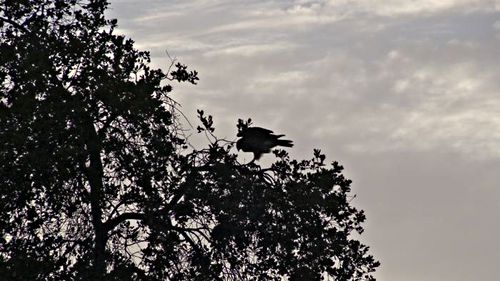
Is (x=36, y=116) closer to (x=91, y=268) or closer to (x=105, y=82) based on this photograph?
(x=105, y=82)

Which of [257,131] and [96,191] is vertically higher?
[257,131]

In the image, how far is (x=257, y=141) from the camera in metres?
18.2

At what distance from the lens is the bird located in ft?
59.4

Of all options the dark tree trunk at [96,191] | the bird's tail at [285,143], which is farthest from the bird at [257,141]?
the dark tree trunk at [96,191]

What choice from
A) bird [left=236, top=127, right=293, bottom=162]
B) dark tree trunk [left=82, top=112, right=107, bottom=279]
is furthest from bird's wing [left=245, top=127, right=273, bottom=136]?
dark tree trunk [left=82, top=112, right=107, bottom=279]

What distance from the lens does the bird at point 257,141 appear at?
18.1 metres

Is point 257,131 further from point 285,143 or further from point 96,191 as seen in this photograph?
point 96,191

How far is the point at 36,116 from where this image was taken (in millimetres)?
15953

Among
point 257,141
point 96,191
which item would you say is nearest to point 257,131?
Answer: point 257,141

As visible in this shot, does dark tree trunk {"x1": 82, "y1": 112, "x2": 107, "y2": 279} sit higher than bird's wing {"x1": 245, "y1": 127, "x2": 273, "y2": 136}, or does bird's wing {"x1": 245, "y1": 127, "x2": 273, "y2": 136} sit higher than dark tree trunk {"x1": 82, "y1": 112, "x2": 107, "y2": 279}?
bird's wing {"x1": 245, "y1": 127, "x2": 273, "y2": 136}

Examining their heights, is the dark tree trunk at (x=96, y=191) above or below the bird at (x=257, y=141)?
below

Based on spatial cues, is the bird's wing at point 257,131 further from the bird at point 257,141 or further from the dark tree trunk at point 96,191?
the dark tree trunk at point 96,191

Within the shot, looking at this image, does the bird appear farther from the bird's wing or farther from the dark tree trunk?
the dark tree trunk

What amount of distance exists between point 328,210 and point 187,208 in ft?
8.35
